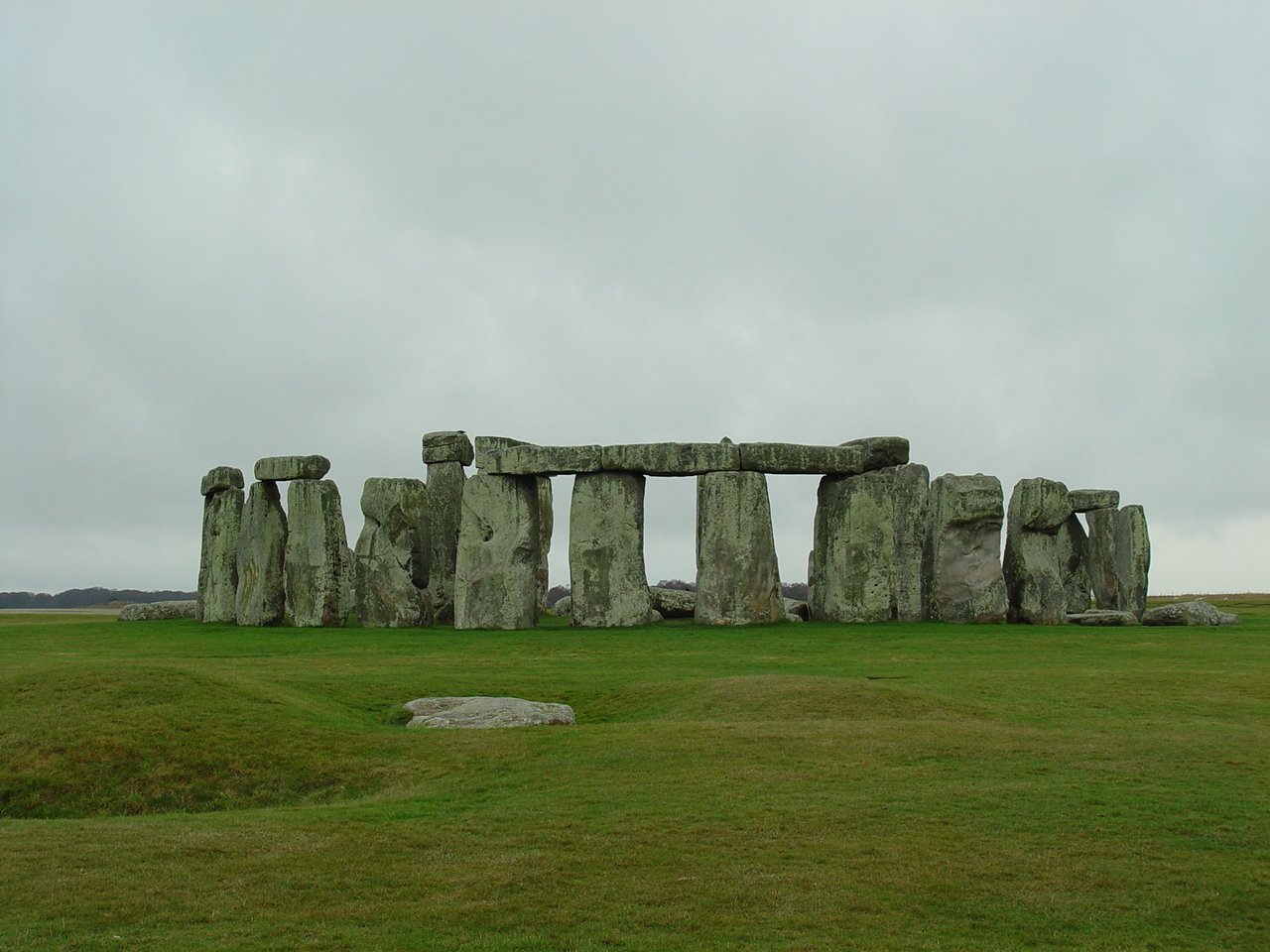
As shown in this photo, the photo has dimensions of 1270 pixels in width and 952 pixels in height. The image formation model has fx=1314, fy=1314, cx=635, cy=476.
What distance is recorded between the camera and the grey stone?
48.0 feet

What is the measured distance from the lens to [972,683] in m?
17.5

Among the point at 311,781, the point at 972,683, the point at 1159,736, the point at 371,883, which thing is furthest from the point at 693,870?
the point at 972,683

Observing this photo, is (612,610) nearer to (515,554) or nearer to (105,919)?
(515,554)

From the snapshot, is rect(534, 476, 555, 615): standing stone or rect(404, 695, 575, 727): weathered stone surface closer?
rect(404, 695, 575, 727): weathered stone surface

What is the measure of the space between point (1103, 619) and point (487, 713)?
17.8m

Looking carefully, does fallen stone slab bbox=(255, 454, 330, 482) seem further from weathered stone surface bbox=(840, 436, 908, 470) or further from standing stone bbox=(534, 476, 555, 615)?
weathered stone surface bbox=(840, 436, 908, 470)

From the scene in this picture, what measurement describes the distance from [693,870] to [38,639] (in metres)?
21.6

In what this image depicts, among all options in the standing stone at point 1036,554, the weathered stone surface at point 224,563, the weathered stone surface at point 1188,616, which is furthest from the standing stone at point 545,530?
the weathered stone surface at point 1188,616

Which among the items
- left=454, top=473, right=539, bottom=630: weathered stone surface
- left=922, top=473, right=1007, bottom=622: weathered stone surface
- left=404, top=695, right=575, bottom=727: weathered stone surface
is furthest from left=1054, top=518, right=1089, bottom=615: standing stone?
left=404, top=695, right=575, bottom=727: weathered stone surface

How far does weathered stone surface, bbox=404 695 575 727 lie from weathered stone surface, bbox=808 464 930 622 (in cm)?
1323

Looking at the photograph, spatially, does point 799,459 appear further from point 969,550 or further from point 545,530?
point 545,530

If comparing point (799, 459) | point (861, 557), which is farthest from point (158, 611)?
point (861, 557)

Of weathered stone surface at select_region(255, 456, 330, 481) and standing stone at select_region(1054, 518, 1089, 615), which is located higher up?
weathered stone surface at select_region(255, 456, 330, 481)

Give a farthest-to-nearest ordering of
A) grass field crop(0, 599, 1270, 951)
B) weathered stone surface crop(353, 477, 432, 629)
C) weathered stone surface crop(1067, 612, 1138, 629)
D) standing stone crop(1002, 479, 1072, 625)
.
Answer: weathered stone surface crop(353, 477, 432, 629) → standing stone crop(1002, 479, 1072, 625) → weathered stone surface crop(1067, 612, 1138, 629) → grass field crop(0, 599, 1270, 951)
